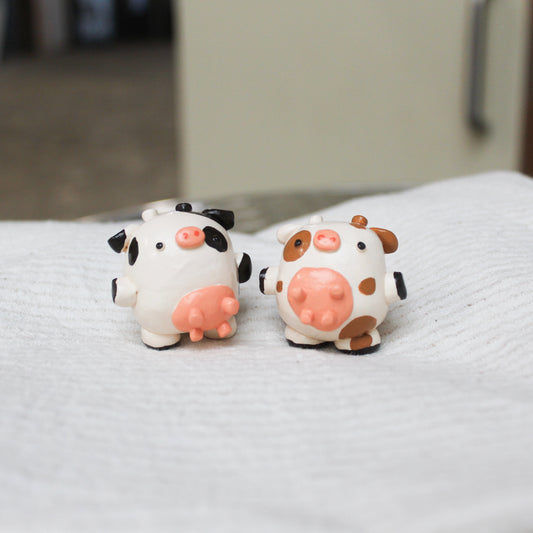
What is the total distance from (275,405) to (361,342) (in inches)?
4.3

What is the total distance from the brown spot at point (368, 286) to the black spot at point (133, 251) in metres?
0.17

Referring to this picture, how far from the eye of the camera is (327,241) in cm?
48

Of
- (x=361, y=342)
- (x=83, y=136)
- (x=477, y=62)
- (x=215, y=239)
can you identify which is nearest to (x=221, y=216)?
(x=215, y=239)

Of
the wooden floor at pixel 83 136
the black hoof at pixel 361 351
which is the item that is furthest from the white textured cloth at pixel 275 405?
the wooden floor at pixel 83 136

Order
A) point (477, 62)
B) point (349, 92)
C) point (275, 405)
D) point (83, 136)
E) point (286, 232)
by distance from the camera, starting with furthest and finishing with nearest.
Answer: point (83, 136), point (349, 92), point (477, 62), point (286, 232), point (275, 405)

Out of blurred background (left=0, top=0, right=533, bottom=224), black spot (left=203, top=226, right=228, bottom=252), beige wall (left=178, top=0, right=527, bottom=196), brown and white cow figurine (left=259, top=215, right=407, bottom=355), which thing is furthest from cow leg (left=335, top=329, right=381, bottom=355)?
beige wall (left=178, top=0, right=527, bottom=196)

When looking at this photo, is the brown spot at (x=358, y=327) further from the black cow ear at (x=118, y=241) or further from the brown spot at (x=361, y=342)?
the black cow ear at (x=118, y=241)

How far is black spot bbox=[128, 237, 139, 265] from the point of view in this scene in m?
0.49

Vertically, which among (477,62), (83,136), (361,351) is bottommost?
(83,136)

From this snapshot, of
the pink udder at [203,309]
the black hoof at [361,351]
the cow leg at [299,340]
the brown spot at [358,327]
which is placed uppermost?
the pink udder at [203,309]

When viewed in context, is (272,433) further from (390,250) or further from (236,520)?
(390,250)

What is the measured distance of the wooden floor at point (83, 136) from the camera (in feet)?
8.21

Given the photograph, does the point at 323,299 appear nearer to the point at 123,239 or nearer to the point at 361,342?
the point at 361,342

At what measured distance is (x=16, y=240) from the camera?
0.68m
